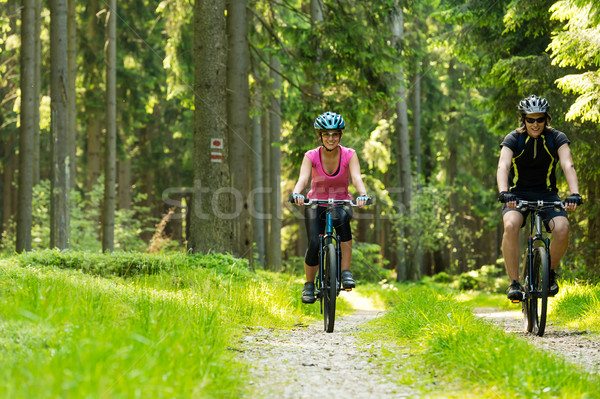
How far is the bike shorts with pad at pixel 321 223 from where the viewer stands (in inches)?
280

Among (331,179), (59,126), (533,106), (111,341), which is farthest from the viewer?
(59,126)

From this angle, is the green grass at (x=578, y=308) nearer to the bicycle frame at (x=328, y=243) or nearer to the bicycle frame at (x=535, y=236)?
the bicycle frame at (x=535, y=236)

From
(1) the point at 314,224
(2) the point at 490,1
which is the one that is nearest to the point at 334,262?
(1) the point at 314,224

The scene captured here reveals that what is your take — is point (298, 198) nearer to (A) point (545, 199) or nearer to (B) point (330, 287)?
(B) point (330, 287)

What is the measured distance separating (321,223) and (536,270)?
2302 millimetres

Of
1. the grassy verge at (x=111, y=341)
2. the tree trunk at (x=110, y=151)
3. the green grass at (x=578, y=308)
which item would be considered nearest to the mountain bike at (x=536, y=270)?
the green grass at (x=578, y=308)

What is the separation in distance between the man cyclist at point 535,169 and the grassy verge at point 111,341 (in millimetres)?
2852

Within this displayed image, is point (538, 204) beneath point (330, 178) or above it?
beneath

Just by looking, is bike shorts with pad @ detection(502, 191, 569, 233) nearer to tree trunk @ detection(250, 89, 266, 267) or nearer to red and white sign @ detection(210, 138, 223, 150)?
red and white sign @ detection(210, 138, 223, 150)

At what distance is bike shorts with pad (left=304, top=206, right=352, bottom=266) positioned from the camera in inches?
280

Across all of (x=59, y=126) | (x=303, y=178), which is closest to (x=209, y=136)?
(x=303, y=178)

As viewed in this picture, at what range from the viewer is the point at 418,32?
2606cm

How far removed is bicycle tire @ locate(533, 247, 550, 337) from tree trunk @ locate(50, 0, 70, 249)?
10.7 m

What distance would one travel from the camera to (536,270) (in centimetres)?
640
